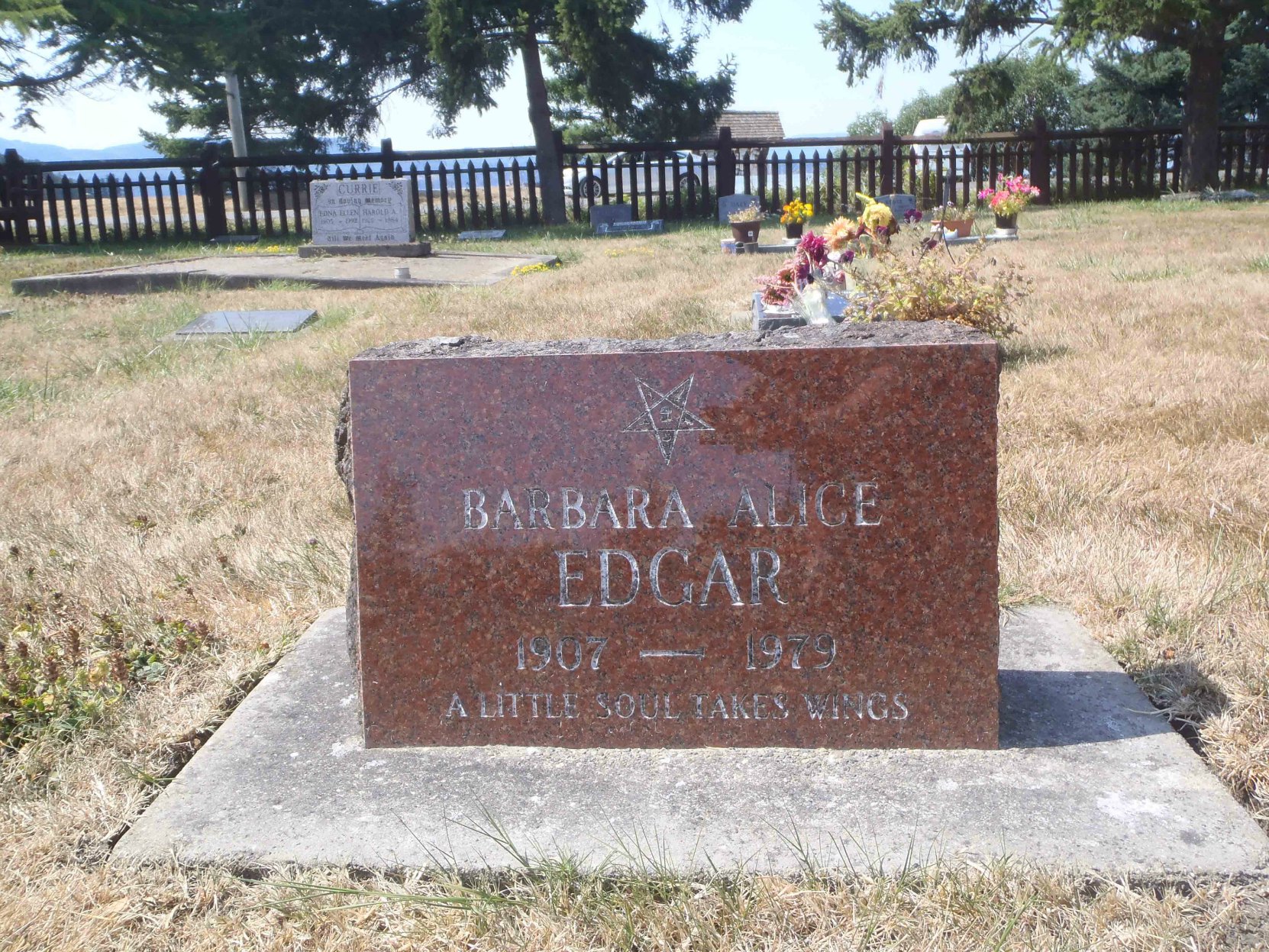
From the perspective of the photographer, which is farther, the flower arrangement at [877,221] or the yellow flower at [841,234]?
the flower arrangement at [877,221]

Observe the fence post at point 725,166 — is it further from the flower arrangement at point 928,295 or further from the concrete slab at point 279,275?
the flower arrangement at point 928,295

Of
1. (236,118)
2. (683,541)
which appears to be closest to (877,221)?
(683,541)

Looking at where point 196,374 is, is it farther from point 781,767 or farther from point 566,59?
point 566,59

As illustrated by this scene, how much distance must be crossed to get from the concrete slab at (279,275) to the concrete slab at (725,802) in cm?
940

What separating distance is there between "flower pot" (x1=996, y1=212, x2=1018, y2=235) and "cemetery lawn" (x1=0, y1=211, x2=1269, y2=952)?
4865 millimetres

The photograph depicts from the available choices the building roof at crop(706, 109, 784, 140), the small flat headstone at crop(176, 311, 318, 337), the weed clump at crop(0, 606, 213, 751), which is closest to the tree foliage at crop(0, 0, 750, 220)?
the small flat headstone at crop(176, 311, 318, 337)

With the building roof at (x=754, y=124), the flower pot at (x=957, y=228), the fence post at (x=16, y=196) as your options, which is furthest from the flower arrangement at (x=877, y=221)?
the building roof at (x=754, y=124)

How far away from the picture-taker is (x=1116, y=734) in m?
2.55

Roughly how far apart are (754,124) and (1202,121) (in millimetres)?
34685

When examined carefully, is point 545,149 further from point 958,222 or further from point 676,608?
point 676,608

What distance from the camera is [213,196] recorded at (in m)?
20.5

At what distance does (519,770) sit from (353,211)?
13.3m

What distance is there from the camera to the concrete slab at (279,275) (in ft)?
39.0

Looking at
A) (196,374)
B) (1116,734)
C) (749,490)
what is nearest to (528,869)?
(749,490)
